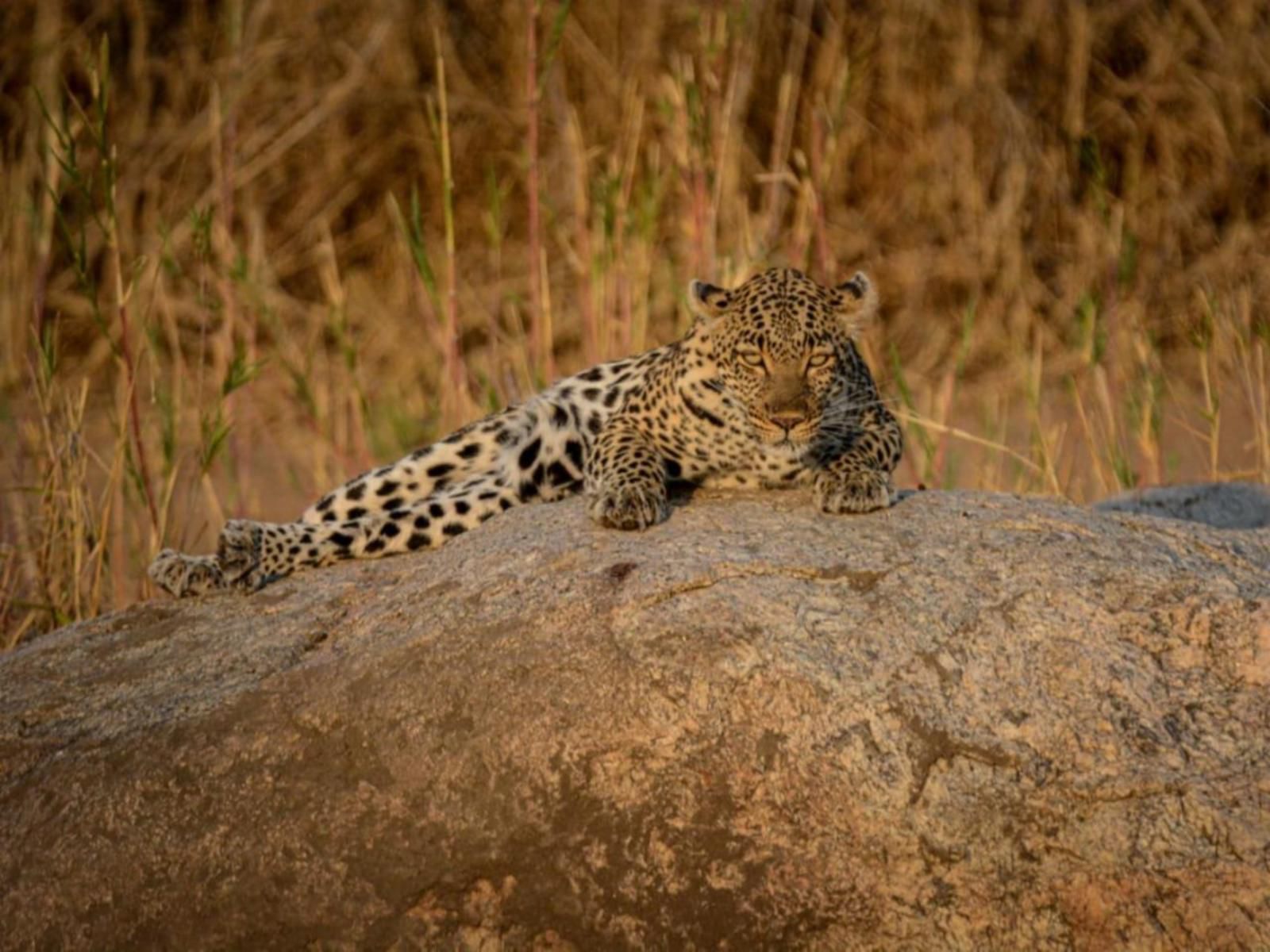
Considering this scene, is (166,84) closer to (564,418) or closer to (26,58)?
(26,58)

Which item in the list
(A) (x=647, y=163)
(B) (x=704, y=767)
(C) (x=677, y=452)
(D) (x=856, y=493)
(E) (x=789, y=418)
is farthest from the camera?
(A) (x=647, y=163)

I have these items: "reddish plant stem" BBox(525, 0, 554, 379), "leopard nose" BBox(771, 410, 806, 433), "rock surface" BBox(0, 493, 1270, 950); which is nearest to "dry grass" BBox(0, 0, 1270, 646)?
"reddish plant stem" BBox(525, 0, 554, 379)

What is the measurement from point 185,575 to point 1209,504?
344cm

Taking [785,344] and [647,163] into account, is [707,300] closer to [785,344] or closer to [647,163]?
[785,344]

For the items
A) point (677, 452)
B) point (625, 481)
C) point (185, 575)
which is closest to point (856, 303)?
point (677, 452)

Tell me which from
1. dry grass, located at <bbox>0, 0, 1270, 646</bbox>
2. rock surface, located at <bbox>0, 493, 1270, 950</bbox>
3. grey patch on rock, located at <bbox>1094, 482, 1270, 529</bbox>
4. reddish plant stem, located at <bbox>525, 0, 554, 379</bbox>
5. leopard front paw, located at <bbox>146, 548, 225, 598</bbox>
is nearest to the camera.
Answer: rock surface, located at <bbox>0, 493, 1270, 950</bbox>

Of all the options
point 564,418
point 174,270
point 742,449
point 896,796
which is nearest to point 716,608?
point 896,796

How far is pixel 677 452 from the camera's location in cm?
551

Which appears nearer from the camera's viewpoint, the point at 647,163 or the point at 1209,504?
the point at 1209,504

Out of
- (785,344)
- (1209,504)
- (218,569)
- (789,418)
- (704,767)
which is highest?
(785,344)

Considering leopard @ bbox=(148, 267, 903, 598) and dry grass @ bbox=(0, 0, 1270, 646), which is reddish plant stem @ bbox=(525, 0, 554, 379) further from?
dry grass @ bbox=(0, 0, 1270, 646)

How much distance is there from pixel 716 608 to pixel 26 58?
9062 millimetres

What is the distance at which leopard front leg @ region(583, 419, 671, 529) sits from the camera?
4.82 meters

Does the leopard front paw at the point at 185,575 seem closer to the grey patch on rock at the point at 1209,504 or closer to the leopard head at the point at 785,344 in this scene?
the leopard head at the point at 785,344
